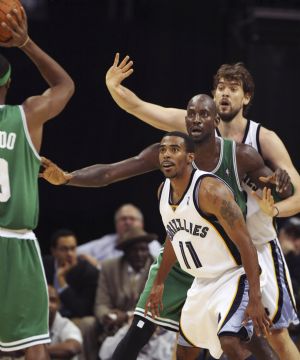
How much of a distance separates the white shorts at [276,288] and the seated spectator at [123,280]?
2489 mm

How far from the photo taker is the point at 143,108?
6.80 m

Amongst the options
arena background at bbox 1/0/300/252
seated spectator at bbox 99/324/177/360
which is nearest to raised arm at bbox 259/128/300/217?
seated spectator at bbox 99/324/177/360

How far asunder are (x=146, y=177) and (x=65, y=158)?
35.2 inches

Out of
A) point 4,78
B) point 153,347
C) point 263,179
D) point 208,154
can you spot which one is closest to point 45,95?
point 4,78

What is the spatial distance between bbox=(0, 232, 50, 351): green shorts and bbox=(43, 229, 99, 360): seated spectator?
3.37 metres

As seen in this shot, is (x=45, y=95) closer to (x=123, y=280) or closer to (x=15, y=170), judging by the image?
(x=15, y=170)

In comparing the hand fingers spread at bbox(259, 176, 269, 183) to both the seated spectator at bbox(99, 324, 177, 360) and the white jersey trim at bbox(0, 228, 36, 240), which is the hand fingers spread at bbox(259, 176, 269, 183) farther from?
the seated spectator at bbox(99, 324, 177, 360)

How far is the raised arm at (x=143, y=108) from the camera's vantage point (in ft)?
21.9

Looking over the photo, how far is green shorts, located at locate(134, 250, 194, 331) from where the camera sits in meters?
6.43

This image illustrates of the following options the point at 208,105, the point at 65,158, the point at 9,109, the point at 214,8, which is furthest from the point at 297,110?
the point at 9,109

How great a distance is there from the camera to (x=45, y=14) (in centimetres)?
1056

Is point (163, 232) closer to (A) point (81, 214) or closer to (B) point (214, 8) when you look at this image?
(A) point (81, 214)

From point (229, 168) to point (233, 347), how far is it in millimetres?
1206

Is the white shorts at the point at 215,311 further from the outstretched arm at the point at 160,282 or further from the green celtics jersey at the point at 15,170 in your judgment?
the green celtics jersey at the point at 15,170
